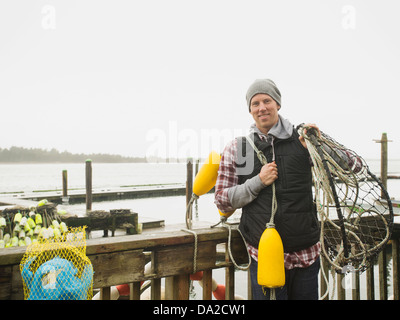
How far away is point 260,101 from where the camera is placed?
179 cm

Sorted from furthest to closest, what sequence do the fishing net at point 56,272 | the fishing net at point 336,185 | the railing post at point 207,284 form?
1. the railing post at point 207,284
2. the fishing net at point 336,185
3. the fishing net at point 56,272

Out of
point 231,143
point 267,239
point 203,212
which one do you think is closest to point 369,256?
point 267,239

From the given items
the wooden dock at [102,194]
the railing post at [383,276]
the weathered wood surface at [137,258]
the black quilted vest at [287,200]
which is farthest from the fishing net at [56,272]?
the wooden dock at [102,194]

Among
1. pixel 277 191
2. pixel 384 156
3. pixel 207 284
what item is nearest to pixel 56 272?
pixel 207 284

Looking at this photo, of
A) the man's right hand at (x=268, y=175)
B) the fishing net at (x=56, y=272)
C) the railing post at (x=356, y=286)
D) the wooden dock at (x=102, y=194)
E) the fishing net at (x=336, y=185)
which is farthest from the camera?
the wooden dock at (x=102, y=194)

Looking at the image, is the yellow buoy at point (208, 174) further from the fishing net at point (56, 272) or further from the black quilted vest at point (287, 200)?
the fishing net at point (56, 272)

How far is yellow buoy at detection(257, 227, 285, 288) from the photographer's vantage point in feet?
4.89

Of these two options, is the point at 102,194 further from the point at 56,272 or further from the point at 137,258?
the point at 56,272

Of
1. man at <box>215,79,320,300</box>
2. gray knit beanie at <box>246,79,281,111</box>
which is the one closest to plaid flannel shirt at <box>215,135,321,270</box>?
man at <box>215,79,320,300</box>

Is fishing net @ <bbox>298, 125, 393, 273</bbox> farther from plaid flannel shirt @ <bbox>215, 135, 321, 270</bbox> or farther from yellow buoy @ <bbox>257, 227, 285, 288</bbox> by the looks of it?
yellow buoy @ <bbox>257, 227, 285, 288</bbox>

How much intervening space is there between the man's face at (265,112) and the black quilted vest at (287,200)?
101 millimetres

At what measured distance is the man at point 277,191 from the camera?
5.27 feet

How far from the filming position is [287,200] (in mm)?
1618

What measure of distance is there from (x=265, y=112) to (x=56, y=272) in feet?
4.30
